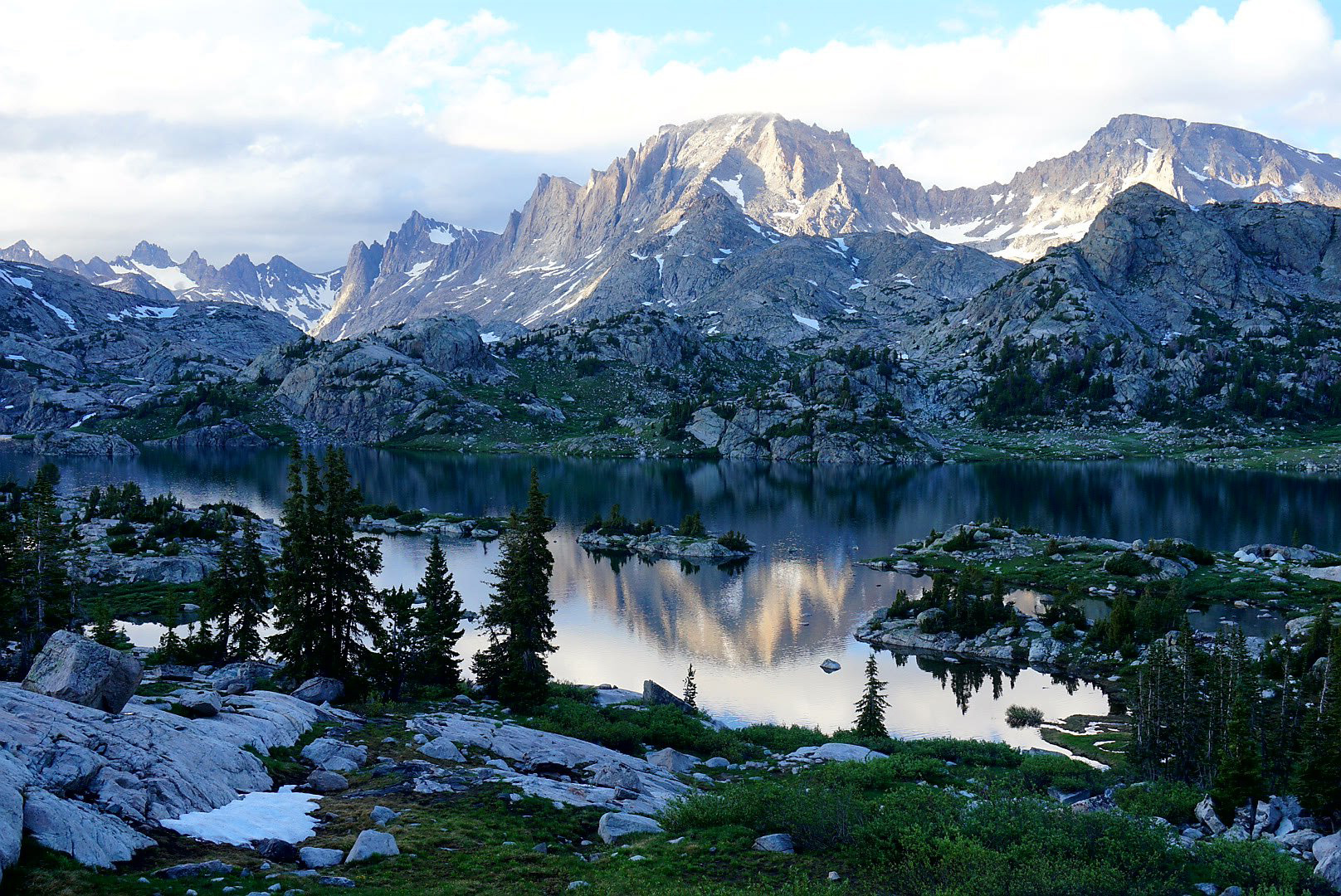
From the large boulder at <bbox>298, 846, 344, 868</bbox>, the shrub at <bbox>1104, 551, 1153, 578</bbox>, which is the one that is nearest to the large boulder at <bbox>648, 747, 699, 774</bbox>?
the large boulder at <bbox>298, 846, 344, 868</bbox>

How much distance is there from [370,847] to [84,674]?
12.2m

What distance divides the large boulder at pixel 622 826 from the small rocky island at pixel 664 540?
263 feet

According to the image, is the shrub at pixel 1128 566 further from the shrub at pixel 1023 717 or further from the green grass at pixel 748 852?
the green grass at pixel 748 852

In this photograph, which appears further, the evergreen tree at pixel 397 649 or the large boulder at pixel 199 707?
the evergreen tree at pixel 397 649

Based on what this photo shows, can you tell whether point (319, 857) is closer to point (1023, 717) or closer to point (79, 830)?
point (79, 830)

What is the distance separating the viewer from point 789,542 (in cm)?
11481

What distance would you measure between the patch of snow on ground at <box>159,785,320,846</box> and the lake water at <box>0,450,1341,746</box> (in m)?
32.4

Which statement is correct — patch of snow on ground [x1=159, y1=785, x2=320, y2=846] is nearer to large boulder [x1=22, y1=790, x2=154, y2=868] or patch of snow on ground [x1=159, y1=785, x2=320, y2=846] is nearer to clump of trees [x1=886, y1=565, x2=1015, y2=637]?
large boulder [x1=22, y1=790, x2=154, y2=868]

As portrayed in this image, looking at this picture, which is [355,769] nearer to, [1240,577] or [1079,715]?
[1079,715]

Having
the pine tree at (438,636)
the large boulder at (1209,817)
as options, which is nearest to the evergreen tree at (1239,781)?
the large boulder at (1209,817)

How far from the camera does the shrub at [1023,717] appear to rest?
2063 inches

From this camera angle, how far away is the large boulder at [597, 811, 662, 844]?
935 inches

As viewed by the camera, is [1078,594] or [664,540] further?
[664,540]

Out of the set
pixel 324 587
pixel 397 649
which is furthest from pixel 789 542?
pixel 324 587
